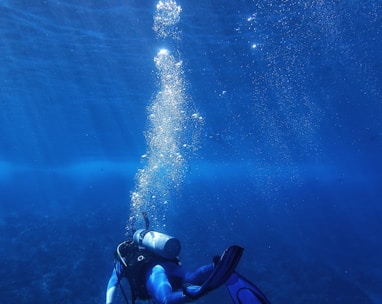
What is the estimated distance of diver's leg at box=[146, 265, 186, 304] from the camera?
12.0 feet

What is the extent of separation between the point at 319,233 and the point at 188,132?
1826cm

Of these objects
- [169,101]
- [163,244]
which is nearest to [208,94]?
[169,101]

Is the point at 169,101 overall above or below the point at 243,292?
above

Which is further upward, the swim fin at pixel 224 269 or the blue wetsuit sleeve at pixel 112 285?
the blue wetsuit sleeve at pixel 112 285

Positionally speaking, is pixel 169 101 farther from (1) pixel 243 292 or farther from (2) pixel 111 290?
(1) pixel 243 292

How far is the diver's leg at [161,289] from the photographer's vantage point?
3657 mm

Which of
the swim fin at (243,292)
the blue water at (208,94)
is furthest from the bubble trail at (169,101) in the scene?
the swim fin at (243,292)

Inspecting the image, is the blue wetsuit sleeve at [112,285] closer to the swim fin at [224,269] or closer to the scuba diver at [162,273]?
the scuba diver at [162,273]

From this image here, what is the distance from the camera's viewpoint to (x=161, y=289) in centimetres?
402

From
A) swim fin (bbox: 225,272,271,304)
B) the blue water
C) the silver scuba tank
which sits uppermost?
the blue water

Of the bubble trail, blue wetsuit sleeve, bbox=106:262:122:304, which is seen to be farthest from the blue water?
blue wetsuit sleeve, bbox=106:262:122:304

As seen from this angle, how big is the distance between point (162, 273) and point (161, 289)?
42 cm

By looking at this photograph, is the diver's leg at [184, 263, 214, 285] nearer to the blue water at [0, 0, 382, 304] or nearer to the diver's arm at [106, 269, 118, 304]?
the diver's arm at [106, 269, 118, 304]

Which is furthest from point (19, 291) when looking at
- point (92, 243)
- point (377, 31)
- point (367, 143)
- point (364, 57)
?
point (367, 143)
